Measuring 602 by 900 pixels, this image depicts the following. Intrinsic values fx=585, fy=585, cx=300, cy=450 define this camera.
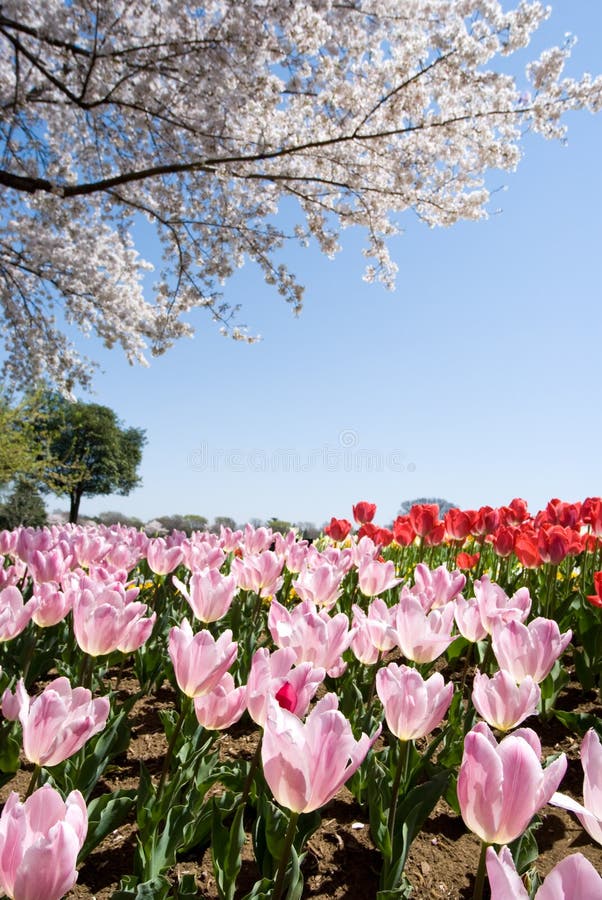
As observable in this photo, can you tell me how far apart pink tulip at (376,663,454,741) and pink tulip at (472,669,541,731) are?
0.29 ft

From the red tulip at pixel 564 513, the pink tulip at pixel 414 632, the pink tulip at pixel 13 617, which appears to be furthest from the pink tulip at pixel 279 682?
the red tulip at pixel 564 513

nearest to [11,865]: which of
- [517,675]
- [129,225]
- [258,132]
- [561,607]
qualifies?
[517,675]

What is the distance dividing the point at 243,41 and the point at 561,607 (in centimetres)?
806

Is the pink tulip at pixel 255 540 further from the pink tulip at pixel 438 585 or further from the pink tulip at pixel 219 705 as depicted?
the pink tulip at pixel 219 705

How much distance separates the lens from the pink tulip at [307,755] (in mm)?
834

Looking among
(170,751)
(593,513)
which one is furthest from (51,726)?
(593,513)

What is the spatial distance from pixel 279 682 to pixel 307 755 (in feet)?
0.77

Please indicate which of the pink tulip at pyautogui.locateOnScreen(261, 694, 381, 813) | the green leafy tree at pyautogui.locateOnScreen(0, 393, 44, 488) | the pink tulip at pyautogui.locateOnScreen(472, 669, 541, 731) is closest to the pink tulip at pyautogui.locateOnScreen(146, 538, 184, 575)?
the pink tulip at pyautogui.locateOnScreen(472, 669, 541, 731)

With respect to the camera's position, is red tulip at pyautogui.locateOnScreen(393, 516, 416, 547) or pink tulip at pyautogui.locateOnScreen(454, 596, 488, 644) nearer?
pink tulip at pyautogui.locateOnScreen(454, 596, 488, 644)

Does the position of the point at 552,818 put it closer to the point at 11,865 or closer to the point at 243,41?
the point at 11,865

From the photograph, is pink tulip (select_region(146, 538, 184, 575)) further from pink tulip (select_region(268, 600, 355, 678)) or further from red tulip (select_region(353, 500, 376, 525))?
red tulip (select_region(353, 500, 376, 525))

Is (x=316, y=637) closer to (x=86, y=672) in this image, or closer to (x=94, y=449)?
(x=86, y=672)

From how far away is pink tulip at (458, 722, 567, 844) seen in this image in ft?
2.65

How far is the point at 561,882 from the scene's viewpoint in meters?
0.54
